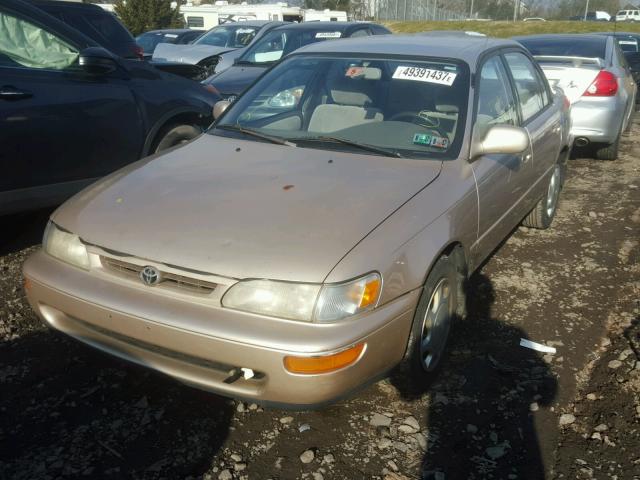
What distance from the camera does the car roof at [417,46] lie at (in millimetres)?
3674

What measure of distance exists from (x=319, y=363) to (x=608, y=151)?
6.67 metres

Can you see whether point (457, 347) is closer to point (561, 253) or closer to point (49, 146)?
point (561, 253)

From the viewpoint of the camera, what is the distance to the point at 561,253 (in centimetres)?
473

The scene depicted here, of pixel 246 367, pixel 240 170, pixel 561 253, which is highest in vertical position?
pixel 240 170

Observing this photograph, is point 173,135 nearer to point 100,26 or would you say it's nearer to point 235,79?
point 235,79

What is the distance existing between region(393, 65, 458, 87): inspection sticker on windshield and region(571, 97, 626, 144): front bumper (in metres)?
4.11

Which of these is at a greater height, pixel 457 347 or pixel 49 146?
pixel 49 146

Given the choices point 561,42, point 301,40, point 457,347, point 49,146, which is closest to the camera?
point 457,347

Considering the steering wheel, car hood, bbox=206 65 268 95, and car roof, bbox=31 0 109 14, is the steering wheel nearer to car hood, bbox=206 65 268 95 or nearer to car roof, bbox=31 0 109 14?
car hood, bbox=206 65 268 95

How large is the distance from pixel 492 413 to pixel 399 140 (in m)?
1.47

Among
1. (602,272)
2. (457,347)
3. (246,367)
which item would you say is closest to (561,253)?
(602,272)

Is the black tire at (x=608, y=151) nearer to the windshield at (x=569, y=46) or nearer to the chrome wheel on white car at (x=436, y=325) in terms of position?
the windshield at (x=569, y=46)

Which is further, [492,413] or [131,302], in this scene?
[492,413]

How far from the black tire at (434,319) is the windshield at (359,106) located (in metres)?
0.62
